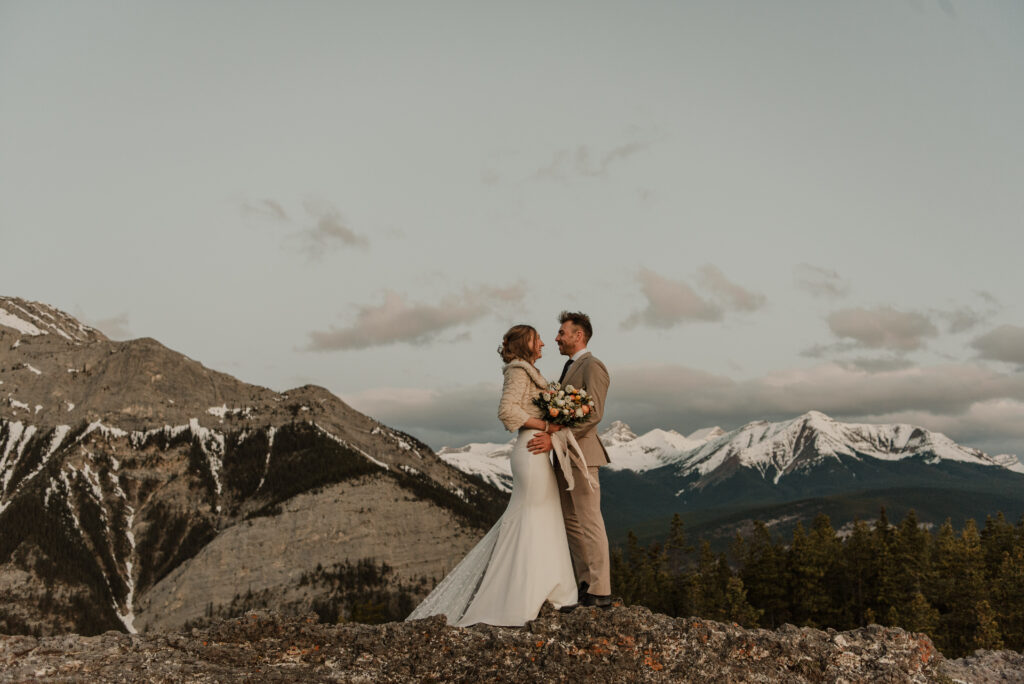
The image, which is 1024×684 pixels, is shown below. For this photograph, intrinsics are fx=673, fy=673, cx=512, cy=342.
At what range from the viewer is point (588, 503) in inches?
457

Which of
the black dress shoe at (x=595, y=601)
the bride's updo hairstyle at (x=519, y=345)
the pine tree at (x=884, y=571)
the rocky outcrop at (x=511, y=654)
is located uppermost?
the bride's updo hairstyle at (x=519, y=345)

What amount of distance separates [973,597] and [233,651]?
190 ft

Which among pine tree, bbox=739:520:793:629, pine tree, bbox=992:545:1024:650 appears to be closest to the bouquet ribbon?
pine tree, bbox=992:545:1024:650

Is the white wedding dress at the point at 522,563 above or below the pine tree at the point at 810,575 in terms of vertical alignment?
above

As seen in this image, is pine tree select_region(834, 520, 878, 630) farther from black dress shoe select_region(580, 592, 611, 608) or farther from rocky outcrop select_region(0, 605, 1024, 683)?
black dress shoe select_region(580, 592, 611, 608)

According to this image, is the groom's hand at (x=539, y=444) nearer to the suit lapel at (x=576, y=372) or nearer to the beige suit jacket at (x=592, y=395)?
the beige suit jacket at (x=592, y=395)

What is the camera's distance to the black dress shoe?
38.0 ft

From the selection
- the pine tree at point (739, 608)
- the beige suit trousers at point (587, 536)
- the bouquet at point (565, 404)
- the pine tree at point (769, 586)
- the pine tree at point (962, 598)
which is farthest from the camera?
the pine tree at point (769, 586)

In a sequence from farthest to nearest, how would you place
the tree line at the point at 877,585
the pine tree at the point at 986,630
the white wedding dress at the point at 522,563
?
the tree line at the point at 877,585, the pine tree at the point at 986,630, the white wedding dress at the point at 522,563

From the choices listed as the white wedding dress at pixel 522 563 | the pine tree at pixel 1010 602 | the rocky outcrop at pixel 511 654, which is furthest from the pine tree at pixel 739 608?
the white wedding dress at pixel 522 563

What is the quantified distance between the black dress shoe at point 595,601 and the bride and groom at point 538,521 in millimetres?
16

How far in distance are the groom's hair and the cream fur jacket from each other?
3.85ft

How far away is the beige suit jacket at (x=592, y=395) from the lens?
11.6 meters

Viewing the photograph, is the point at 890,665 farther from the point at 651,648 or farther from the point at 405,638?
the point at 405,638
